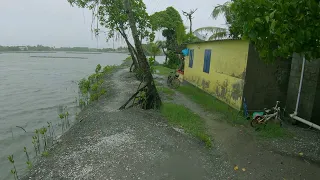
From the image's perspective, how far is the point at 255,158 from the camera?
5.66 m

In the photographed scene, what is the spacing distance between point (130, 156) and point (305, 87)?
597cm

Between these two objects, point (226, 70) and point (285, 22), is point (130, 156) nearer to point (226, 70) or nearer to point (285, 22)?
point (285, 22)

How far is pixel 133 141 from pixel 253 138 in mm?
3387

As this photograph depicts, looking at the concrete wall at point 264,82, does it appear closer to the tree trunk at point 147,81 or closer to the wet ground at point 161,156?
the wet ground at point 161,156

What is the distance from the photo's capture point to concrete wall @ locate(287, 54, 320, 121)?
7.28 m

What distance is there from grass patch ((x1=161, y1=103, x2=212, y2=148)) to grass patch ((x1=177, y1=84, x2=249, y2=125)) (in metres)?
1.06

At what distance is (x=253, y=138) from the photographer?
265 inches

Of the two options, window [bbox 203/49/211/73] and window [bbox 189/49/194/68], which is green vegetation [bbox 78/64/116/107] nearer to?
window [bbox 189/49/194/68]

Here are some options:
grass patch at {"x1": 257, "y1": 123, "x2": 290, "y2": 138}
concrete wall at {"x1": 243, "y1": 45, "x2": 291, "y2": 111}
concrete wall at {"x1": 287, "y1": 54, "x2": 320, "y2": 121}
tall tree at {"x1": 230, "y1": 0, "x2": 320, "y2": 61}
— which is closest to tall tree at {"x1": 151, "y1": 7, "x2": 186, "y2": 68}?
concrete wall at {"x1": 243, "y1": 45, "x2": 291, "y2": 111}

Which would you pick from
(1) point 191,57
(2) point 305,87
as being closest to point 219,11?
(1) point 191,57

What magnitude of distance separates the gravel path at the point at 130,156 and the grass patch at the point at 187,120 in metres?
0.30

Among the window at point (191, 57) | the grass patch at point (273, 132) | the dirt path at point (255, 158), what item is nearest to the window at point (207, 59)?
the window at point (191, 57)

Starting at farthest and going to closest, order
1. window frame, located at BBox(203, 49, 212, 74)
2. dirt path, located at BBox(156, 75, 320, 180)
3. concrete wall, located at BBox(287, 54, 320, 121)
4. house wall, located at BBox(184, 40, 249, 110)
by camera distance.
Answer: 1. window frame, located at BBox(203, 49, 212, 74)
2. house wall, located at BBox(184, 40, 249, 110)
3. concrete wall, located at BBox(287, 54, 320, 121)
4. dirt path, located at BBox(156, 75, 320, 180)

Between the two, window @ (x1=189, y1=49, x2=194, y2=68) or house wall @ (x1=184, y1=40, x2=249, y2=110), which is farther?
Result: window @ (x1=189, y1=49, x2=194, y2=68)
